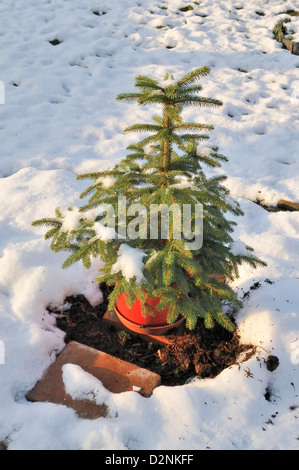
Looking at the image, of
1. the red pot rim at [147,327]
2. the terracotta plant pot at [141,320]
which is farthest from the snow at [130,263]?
the red pot rim at [147,327]

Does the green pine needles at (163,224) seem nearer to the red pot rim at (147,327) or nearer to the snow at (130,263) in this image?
the snow at (130,263)

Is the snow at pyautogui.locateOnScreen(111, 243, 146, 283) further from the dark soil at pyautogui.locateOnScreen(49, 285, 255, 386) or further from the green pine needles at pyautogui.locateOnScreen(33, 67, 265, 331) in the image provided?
the dark soil at pyautogui.locateOnScreen(49, 285, 255, 386)

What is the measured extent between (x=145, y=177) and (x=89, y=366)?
1276 millimetres

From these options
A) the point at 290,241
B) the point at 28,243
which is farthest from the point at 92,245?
the point at 290,241

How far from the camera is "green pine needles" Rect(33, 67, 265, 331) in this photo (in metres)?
2.15

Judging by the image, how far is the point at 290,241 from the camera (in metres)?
3.57

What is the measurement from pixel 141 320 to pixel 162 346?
246 millimetres

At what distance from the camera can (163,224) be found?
7.83 ft

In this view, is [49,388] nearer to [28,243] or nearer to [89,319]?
[89,319]

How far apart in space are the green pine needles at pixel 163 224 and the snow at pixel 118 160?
495 millimetres

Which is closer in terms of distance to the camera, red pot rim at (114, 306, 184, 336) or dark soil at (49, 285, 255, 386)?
dark soil at (49, 285, 255, 386)

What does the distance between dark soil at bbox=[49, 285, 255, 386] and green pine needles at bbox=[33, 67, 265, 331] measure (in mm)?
341

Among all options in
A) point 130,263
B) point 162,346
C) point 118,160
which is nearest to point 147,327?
point 162,346

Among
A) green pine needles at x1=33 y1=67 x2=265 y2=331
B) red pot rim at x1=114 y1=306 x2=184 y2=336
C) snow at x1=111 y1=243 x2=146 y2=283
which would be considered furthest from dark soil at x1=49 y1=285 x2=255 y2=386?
snow at x1=111 y1=243 x2=146 y2=283
